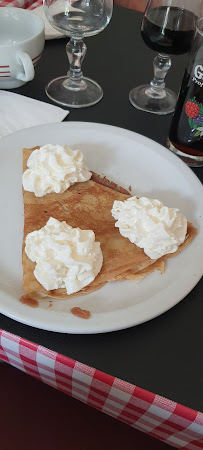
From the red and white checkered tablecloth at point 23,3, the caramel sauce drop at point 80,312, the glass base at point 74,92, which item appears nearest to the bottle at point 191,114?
the glass base at point 74,92

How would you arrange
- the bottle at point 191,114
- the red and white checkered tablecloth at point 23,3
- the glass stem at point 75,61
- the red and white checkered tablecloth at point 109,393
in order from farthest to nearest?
the red and white checkered tablecloth at point 23,3, the glass stem at point 75,61, the bottle at point 191,114, the red and white checkered tablecloth at point 109,393

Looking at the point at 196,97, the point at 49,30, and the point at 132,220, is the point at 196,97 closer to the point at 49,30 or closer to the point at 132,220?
the point at 132,220

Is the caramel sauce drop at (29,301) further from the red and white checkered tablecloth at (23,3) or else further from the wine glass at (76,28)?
the red and white checkered tablecloth at (23,3)

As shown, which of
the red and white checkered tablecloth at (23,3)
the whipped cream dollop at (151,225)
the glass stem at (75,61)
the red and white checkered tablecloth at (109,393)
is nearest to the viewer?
the red and white checkered tablecloth at (109,393)

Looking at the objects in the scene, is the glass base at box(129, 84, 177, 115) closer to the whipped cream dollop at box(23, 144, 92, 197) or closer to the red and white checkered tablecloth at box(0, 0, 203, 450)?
the whipped cream dollop at box(23, 144, 92, 197)

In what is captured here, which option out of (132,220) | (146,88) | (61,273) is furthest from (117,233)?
(146,88)

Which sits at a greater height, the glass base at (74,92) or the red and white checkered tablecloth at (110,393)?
the glass base at (74,92)

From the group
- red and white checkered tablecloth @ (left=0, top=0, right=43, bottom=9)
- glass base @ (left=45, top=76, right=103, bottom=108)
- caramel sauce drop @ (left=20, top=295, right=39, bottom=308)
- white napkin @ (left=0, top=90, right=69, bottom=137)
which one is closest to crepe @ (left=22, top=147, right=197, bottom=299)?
caramel sauce drop @ (left=20, top=295, right=39, bottom=308)

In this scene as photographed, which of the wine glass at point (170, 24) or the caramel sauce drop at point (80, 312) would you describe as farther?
the wine glass at point (170, 24)
